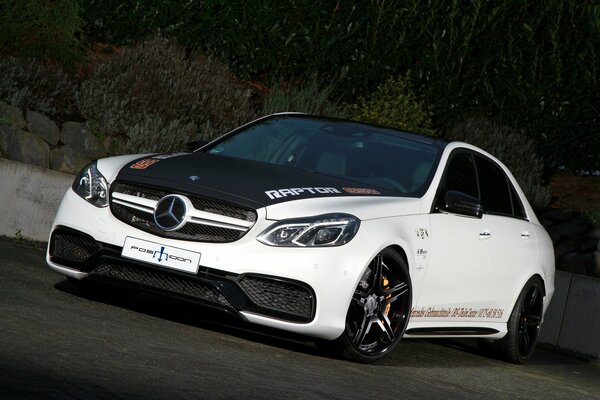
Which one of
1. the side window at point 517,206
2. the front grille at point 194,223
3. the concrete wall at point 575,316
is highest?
the side window at point 517,206

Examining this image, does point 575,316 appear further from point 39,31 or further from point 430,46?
point 39,31

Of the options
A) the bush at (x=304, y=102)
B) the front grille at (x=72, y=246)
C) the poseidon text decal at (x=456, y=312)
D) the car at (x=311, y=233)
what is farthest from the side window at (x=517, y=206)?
the bush at (x=304, y=102)

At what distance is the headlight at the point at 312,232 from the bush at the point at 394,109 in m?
8.64

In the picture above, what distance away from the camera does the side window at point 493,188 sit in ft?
35.5

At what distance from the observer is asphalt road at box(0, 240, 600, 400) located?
686cm

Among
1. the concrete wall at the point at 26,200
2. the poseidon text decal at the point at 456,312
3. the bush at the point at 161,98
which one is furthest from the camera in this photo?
the bush at the point at 161,98

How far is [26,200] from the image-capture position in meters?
13.6

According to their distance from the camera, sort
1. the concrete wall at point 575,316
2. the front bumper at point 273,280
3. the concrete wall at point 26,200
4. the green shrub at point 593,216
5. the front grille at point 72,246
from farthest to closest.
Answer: the green shrub at point 593,216, the concrete wall at point 26,200, the concrete wall at point 575,316, the front grille at point 72,246, the front bumper at point 273,280

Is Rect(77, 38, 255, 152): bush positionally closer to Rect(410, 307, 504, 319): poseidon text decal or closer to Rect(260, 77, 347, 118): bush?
Rect(260, 77, 347, 118): bush

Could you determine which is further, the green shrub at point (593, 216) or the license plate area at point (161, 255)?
the green shrub at point (593, 216)

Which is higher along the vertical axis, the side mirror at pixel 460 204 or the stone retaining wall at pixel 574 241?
the side mirror at pixel 460 204

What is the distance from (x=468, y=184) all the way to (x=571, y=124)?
7.73m

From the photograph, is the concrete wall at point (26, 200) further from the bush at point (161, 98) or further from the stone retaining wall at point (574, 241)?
the stone retaining wall at point (574, 241)

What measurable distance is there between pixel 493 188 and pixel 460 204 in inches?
51.4
